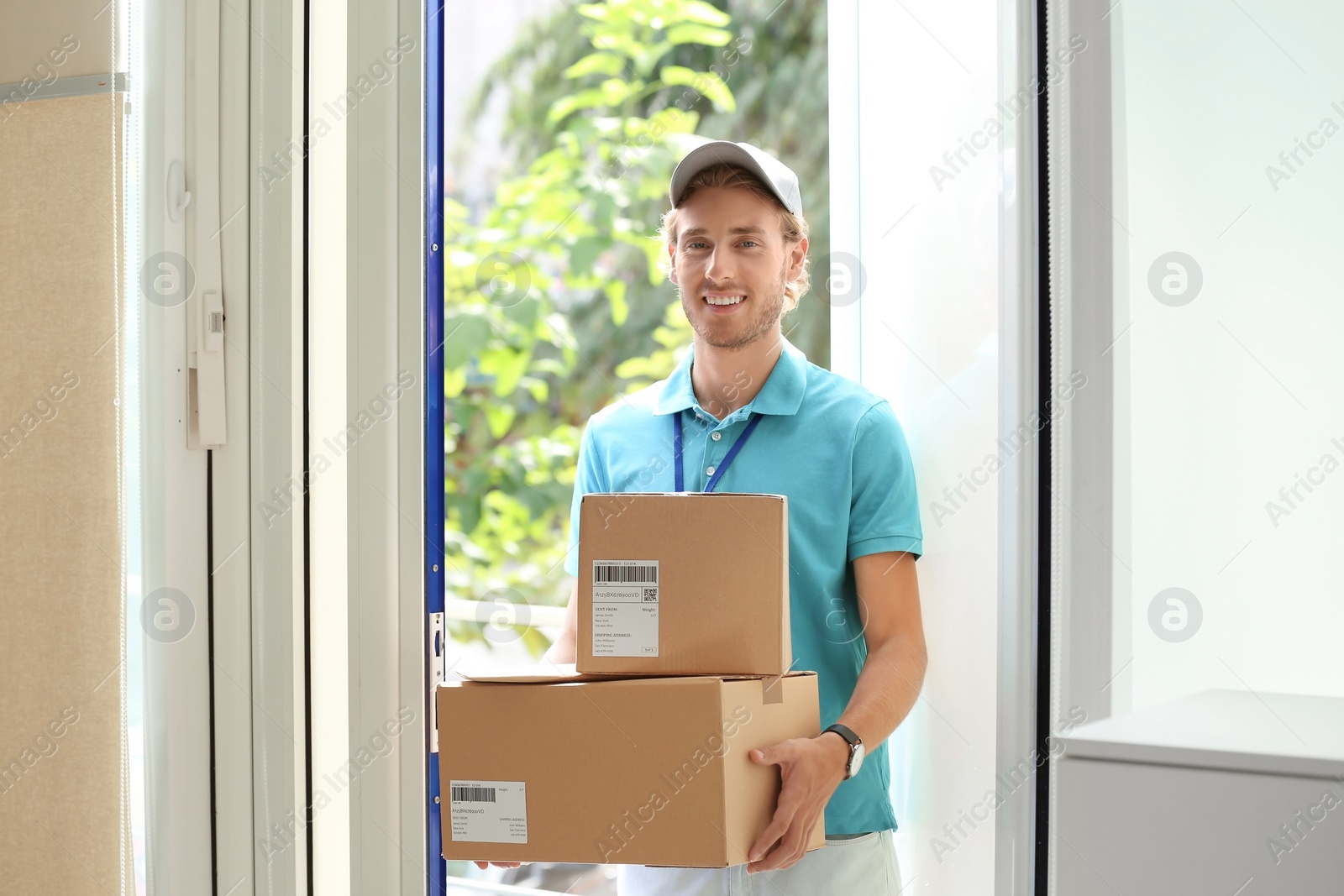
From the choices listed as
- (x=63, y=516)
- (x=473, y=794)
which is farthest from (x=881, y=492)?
(x=63, y=516)

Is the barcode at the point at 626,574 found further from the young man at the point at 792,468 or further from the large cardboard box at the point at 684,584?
the young man at the point at 792,468

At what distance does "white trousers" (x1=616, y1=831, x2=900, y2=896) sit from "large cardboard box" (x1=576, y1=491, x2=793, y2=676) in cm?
40

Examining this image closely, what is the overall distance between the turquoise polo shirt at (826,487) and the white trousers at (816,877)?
1.3 inches

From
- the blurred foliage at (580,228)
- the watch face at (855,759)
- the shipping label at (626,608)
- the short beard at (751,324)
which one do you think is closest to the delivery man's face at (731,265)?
the short beard at (751,324)

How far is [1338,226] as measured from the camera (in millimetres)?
840

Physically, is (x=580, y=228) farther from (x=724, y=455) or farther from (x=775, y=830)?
(x=775, y=830)

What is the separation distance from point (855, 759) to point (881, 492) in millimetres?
366

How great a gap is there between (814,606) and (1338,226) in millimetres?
747

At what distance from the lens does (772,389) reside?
1383 mm

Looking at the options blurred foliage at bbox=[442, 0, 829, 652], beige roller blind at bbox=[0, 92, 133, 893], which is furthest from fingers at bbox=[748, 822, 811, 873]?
blurred foliage at bbox=[442, 0, 829, 652]

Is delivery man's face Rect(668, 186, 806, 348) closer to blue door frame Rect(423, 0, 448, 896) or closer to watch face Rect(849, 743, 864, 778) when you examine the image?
blue door frame Rect(423, 0, 448, 896)

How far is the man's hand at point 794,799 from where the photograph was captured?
1059 mm

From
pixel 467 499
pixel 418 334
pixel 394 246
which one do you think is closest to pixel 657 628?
pixel 418 334

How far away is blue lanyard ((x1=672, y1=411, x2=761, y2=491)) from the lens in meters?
1.36
